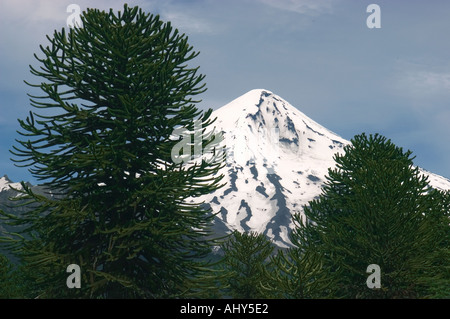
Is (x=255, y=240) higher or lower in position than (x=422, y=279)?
higher

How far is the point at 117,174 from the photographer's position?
46.4ft

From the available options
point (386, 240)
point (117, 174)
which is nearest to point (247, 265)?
point (386, 240)

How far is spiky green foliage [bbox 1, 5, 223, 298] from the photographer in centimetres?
1354

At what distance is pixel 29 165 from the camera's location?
1432 centimetres

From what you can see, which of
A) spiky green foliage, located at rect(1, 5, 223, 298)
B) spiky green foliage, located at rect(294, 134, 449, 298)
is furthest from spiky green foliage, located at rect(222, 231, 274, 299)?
spiky green foliage, located at rect(1, 5, 223, 298)

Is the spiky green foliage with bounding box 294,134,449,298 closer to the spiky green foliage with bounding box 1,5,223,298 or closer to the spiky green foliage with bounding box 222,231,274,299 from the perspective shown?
the spiky green foliage with bounding box 222,231,274,299

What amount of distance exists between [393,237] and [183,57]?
1036cm

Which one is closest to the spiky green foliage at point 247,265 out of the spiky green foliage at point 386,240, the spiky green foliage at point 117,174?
the spiky green foliage at point 386,240

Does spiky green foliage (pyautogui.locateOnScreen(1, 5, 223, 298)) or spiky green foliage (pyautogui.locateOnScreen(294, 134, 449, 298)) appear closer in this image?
spiky green foliage (pyautogui.locateOnScreen(1, 5, 223, 298))

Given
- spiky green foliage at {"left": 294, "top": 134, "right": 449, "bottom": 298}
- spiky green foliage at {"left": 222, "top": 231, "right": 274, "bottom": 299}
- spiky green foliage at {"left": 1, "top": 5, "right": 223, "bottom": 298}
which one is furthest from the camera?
spiky green foliage at {"left": 222, "top": 231, "right": 274, "bottom": 299}

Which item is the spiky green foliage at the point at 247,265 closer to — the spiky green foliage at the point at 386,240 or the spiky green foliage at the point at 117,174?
the spiky green foliage at the point at 386,240
